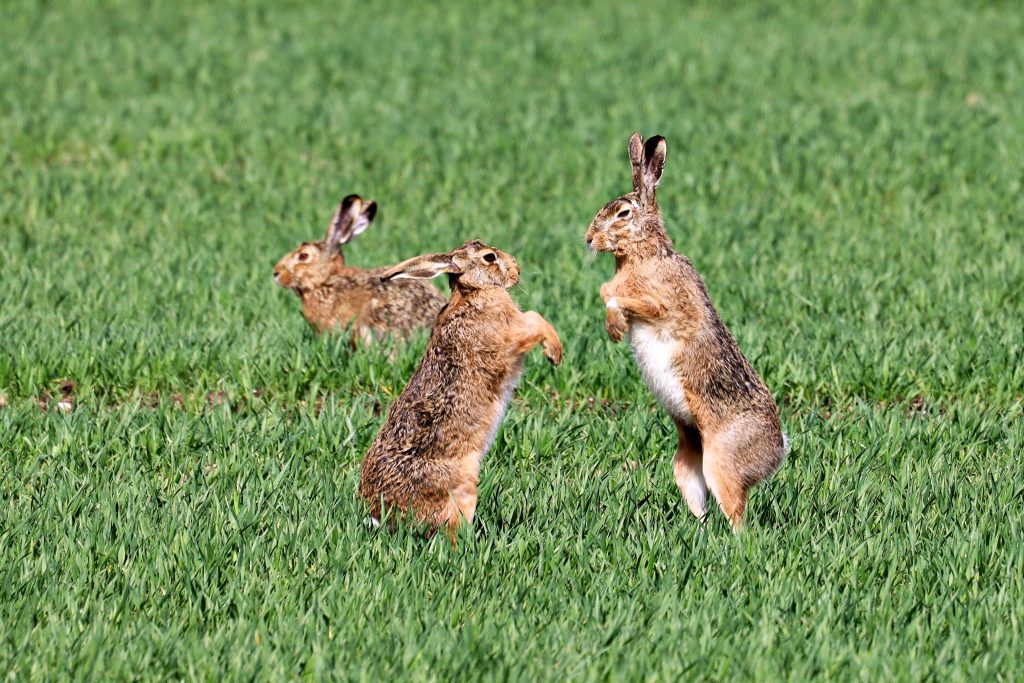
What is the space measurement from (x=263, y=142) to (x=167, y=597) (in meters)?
8.52

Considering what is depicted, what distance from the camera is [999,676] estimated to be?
4.46m

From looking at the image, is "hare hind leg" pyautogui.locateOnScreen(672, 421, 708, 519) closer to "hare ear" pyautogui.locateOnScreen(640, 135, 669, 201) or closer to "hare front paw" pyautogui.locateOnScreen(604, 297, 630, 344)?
"hare front paw" pyautogui.locateOnScreen(604, 297, 630, 344)

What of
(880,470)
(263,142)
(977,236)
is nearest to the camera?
(880,470)

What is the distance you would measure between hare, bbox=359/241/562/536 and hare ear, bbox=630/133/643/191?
640 millimetres

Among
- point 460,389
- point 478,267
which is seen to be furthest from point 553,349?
point 478,267

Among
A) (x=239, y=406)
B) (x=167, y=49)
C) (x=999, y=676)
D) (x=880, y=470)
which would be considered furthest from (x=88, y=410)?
(x=167, y=49)

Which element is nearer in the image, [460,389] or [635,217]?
[460,389]

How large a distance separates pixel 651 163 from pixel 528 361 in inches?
85.6

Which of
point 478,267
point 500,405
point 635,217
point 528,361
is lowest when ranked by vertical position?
point 528,361

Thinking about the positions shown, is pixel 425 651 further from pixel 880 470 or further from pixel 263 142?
pixel 263 142

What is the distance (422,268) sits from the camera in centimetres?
545

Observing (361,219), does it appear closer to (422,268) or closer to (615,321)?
(422,268)

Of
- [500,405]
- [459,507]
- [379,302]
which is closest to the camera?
[459,507]

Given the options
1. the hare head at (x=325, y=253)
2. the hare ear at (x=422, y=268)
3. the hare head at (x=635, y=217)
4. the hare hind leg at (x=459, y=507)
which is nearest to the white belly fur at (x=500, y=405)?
the hare hind leg at (x=459, y=507)
